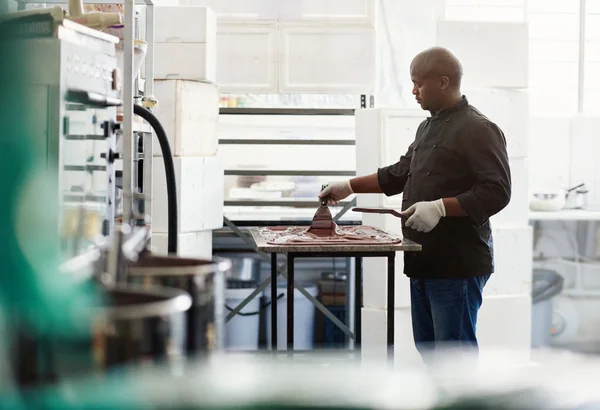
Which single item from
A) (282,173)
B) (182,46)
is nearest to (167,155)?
(182,46)

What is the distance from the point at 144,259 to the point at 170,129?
109 inches

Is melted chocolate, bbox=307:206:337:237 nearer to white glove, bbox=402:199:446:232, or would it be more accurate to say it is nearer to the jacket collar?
white glove, bbox=402:199:446:232

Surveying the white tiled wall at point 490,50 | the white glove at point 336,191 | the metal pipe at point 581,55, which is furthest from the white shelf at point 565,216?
the white glove at point 336,191

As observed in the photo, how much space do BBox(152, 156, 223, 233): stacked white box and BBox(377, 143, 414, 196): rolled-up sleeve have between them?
3.41ft

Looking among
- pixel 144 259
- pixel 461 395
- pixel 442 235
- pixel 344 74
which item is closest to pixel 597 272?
pixel 344 74

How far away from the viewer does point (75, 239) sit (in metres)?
1.09

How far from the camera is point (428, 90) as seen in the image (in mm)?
2953

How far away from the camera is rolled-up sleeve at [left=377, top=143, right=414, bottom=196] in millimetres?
3230

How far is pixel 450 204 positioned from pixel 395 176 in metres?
0.55

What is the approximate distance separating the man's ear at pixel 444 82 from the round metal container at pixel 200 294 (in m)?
2.03

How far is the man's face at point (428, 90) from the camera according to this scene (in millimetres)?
2941

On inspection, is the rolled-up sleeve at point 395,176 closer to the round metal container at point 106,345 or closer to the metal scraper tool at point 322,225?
the metal scraper tool at point 322,225

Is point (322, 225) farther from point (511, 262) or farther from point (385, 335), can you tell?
point (511, 262)

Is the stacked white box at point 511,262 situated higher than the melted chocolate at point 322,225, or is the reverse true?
the melted chocolate at point 322,225
